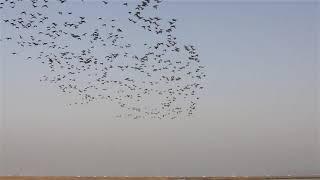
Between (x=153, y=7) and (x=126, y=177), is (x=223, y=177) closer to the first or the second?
(x=126, y=177)

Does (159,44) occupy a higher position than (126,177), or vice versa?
(159,44)

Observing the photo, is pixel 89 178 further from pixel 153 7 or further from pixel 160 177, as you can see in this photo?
pixel 153 7

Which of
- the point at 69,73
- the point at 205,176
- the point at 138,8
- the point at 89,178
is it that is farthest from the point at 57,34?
the point at 205,176

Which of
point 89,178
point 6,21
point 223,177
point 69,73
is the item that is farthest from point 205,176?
point 6,21

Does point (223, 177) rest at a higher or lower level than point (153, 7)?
lower

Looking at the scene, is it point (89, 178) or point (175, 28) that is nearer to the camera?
point (175, 28)

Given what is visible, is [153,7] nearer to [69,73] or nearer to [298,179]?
[69,73]

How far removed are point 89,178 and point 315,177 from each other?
385 centimetres

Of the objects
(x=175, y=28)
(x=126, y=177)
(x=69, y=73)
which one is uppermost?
(x=175, y=28)

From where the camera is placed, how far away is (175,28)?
9820 mm

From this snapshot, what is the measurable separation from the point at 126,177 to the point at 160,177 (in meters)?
0.57

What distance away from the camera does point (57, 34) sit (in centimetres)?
987

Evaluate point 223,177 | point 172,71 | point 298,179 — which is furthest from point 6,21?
point 298,179

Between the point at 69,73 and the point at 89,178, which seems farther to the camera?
the point at 89,178
